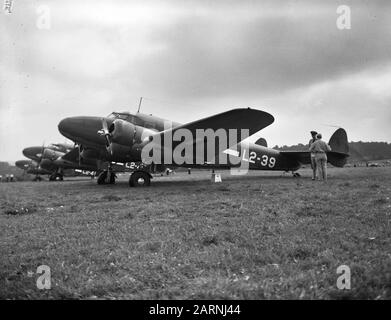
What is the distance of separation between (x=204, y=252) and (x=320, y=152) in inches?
376

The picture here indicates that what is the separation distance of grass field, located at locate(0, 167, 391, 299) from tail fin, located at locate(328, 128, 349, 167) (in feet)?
33.8

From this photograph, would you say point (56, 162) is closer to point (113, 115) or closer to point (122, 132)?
point (113, 115)

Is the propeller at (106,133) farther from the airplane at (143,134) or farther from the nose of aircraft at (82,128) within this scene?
the nose of aircraft at (82,128)

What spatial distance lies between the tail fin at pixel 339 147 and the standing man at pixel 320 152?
4086 mm

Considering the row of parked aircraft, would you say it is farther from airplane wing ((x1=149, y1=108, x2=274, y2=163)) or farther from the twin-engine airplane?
the twin-engine airplane

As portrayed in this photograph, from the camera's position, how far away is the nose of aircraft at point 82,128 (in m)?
12.6

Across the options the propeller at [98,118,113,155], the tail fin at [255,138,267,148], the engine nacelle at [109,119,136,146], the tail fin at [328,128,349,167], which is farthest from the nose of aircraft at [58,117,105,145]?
the tail fin at [328,128,349,167]

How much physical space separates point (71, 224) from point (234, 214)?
2.65 m

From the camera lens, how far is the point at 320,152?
11.7m

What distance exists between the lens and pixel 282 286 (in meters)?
2.45

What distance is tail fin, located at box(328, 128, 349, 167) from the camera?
15.6 m
